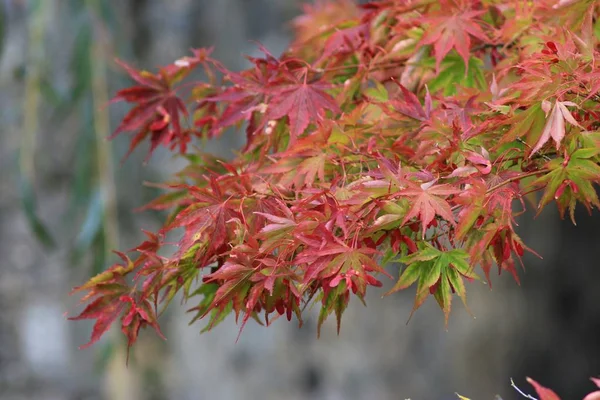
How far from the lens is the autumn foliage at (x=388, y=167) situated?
708 millimetres

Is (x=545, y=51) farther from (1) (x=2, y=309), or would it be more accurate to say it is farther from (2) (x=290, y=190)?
(1) (x=2, y=309)

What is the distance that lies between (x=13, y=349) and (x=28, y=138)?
104cm

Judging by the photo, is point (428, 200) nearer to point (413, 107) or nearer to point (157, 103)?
point (413, 107)

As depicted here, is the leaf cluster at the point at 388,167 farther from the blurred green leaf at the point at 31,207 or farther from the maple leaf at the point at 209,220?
the blurred green leaf at the point at 31,207

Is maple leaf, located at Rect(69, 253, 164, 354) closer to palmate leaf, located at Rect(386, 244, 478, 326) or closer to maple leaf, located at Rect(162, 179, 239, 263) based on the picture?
maple leaf, located at Rect(162, 179, 239, 263)

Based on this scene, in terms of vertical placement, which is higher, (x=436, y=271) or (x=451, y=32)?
(x=451, y=32)

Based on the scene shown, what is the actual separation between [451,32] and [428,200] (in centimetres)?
26

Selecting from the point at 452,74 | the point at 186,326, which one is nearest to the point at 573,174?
the point at 452,74

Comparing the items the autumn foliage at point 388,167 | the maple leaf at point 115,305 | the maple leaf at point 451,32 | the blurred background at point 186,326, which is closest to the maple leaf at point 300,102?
the autumn foliage at point 388,167

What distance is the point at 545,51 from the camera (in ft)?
2.46

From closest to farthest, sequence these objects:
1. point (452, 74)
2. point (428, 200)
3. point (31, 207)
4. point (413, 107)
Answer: point (428, 200) → point (413, 107) → point (452, 74) → point (31, 207)

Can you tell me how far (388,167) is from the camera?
2.38 ft

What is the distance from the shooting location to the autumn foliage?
0.71 meters

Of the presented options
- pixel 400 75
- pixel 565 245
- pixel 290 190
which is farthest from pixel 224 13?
pixel 290 190
